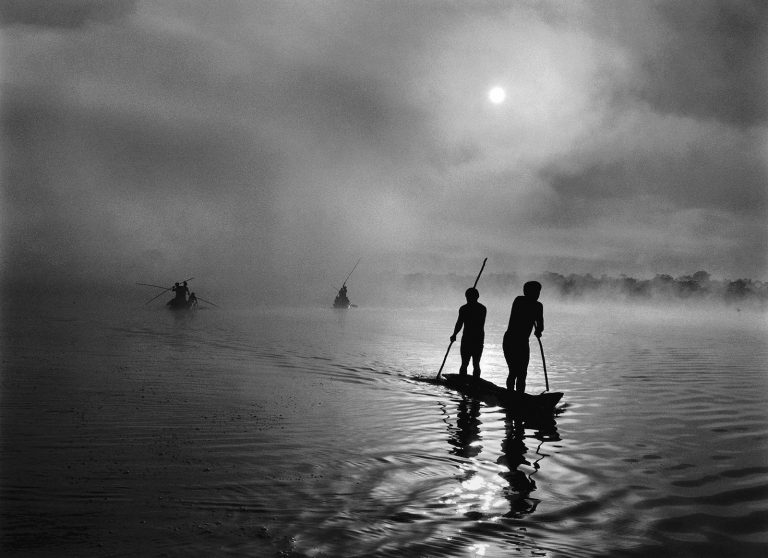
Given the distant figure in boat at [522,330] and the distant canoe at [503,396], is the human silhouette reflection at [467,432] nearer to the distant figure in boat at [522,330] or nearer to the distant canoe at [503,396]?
the distant canoe at [503,396]

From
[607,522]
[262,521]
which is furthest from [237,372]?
[607,522]

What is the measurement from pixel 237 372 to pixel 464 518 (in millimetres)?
12665

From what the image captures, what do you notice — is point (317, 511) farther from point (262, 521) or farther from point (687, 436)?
point (687, 436)

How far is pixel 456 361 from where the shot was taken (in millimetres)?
21594

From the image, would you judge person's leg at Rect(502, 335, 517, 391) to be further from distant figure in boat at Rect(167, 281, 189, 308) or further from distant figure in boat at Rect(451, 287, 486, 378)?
distant figure in boat at Rect(167, 281, 189, 308)

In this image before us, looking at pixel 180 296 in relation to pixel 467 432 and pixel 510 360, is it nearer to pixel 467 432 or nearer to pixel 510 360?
pixel 510 360

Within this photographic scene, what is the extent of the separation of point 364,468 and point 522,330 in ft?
20.3

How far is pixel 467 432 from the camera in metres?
9.45

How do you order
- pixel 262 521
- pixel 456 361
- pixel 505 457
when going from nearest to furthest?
pixel 262 521 < pixel 505 457 < pixel 456 361

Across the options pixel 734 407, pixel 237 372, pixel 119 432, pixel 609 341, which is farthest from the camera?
pixel 609 341

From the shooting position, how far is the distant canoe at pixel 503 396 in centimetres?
1113

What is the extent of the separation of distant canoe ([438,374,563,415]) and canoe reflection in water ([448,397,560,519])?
0.40 m

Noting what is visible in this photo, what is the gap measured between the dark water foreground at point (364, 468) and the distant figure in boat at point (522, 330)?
115cm

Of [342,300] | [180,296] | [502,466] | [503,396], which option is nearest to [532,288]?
[503,396]
